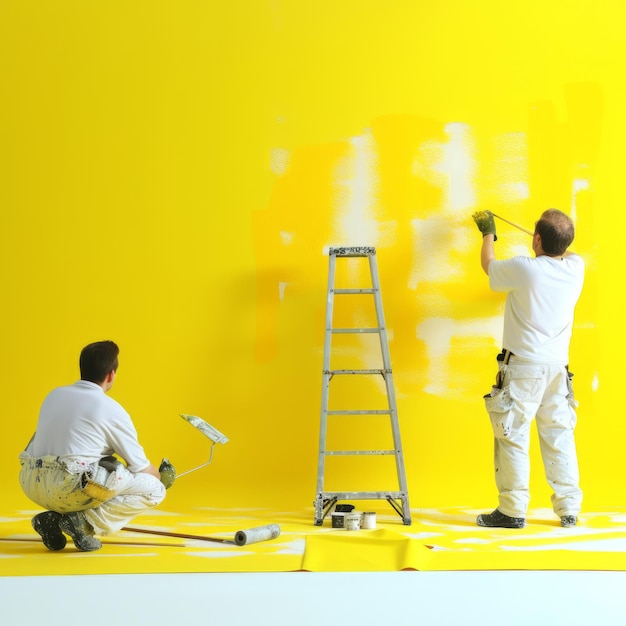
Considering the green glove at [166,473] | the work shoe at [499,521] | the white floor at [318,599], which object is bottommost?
the work shoe at [499,521]

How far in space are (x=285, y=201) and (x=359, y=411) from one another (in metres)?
1.24

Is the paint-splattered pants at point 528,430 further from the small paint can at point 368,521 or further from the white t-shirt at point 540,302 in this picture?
the small paint can at point 368,521

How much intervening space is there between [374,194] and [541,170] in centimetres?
90

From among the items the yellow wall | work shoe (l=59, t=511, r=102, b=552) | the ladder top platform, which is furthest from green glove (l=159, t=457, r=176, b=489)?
the ladder top platform

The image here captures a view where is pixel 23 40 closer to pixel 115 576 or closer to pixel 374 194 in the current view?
pixel 374 194

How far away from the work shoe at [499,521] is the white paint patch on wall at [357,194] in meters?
1.53

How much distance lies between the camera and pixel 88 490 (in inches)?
126

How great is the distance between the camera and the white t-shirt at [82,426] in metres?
3.27

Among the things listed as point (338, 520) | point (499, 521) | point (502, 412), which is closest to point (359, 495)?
point (338, 520)

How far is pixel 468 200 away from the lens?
449 cm

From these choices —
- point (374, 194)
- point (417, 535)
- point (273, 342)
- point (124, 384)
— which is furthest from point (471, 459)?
point (124, 384)

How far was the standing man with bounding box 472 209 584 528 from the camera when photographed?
3.82 meters

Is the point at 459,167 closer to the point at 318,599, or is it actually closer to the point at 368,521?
the point at 368,521

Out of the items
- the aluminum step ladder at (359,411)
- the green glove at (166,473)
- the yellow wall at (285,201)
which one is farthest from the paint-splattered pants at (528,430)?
the green glove at (166,473)
